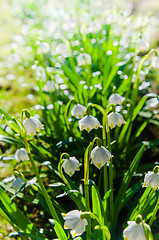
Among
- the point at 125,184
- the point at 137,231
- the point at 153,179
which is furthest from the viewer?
the point at 125,184

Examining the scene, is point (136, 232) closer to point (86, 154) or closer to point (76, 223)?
point (76, 223)

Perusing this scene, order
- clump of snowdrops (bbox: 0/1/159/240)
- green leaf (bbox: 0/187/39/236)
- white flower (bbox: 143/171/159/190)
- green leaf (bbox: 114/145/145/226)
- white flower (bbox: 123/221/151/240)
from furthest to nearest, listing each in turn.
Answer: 1. green leaf (bbox: 114/145/145/226)
2. green leaf (bbox: 0/187/39/236)
3. clump of snowdrops (bbox: 0/1/159/240)
4. white flower (bbox: 143/171/159/190)
5. white flower (bbox: 123/221/151/240)

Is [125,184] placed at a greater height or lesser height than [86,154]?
lesser

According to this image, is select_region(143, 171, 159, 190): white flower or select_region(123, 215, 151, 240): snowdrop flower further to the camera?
select_region(143, 171, 159, 190): white flower

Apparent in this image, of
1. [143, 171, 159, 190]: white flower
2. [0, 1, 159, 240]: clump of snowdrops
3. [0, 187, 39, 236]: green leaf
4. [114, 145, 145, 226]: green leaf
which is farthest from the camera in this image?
[114, 145, 145, 226]: green leaf

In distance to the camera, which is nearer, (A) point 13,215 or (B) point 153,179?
(B) point 153,179

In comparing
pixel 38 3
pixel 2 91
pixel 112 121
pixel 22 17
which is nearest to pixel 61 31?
pixel 2 91

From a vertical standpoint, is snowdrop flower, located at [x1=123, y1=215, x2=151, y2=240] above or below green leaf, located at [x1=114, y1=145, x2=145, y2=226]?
above

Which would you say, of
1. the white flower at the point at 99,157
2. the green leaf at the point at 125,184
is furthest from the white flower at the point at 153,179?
the green leaf at the point at 125,184

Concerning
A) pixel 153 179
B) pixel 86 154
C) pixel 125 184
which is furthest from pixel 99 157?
pixel 125 184

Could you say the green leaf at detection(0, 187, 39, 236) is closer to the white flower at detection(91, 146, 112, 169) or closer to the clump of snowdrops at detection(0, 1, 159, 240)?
the clump of snowdrops at detection(0, 1, 159, 240)

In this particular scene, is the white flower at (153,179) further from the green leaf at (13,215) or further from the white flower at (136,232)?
the green leaf at (13,215)

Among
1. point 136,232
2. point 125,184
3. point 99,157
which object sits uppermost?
point 99,157

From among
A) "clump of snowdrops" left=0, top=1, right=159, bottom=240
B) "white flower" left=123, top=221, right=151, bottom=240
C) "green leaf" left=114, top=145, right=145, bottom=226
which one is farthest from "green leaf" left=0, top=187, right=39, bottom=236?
"white flower" left=123, top=221, right=151, bottom=240
